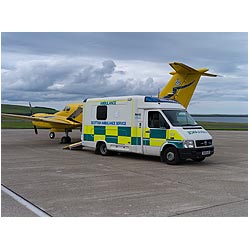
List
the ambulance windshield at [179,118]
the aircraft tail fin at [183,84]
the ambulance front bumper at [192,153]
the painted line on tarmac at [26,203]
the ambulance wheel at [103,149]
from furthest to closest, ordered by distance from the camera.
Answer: the aircraft tail fin at [183,84] < the ambulance wheel at [103,149] < the ambulance windshield at [179,118] < the ambulance front bumper at [192,153] < the painted line on tarmac at [26,203]

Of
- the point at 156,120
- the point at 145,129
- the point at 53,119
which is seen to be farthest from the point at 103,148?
Result: the point at 53,119

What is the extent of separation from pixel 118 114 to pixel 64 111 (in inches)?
317

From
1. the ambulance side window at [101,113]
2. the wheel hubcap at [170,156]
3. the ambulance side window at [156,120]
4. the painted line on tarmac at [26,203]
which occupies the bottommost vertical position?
the painted line on tarmac at [26,203]

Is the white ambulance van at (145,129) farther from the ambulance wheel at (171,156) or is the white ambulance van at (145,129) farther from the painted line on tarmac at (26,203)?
the painted line on tarmac at (26,203)

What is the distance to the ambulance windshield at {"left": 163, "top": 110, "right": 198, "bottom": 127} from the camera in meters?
11.8

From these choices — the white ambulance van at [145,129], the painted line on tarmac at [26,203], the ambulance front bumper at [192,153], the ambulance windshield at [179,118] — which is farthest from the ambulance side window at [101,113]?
the painted line on tarmac at [26,203]

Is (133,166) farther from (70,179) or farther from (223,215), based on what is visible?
(223,215)

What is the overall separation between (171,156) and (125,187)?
400 cm

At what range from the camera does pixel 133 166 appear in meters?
11.1

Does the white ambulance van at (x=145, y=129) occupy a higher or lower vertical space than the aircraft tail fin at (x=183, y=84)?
lower

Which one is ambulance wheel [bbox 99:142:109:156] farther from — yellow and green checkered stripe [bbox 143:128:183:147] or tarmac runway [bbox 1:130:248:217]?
yellow and green checkered stripe [bbox 143:128:183:147]

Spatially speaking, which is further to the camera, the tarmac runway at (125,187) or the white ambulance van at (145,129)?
the white ambulance van at (145,129)

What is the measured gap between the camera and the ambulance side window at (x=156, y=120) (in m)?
11.9

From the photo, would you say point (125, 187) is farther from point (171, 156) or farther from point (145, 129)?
point (145, 129)
